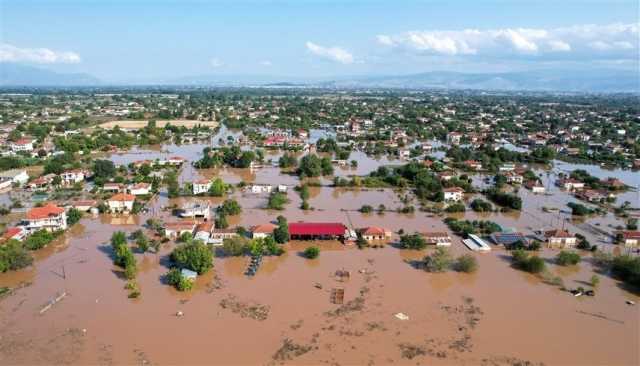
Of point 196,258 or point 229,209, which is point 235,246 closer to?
point 196,258

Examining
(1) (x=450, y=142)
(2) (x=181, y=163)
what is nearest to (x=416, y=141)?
(1) (x=450, y=142)

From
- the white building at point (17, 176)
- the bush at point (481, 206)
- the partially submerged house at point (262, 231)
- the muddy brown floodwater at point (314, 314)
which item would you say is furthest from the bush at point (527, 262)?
the white building at point (17, 176)

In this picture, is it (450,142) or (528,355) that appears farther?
(450,142)

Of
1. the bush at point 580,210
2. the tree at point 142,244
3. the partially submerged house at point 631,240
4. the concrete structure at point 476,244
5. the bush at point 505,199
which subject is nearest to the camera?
the tree at point 142,244

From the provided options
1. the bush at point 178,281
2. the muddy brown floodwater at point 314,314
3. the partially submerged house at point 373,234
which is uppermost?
the partially submerged house at point 373,234

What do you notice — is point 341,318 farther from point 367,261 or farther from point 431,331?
point 367,261

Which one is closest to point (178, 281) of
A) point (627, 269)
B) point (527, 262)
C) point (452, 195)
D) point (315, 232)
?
point (315, 232)

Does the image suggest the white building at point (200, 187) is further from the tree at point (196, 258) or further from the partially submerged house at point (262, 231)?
the tree at point (196, 258)

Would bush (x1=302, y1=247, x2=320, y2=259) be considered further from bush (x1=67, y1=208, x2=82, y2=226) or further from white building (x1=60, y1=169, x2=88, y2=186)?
white building (x1=60, y1=169, x2=88, y2=186)
